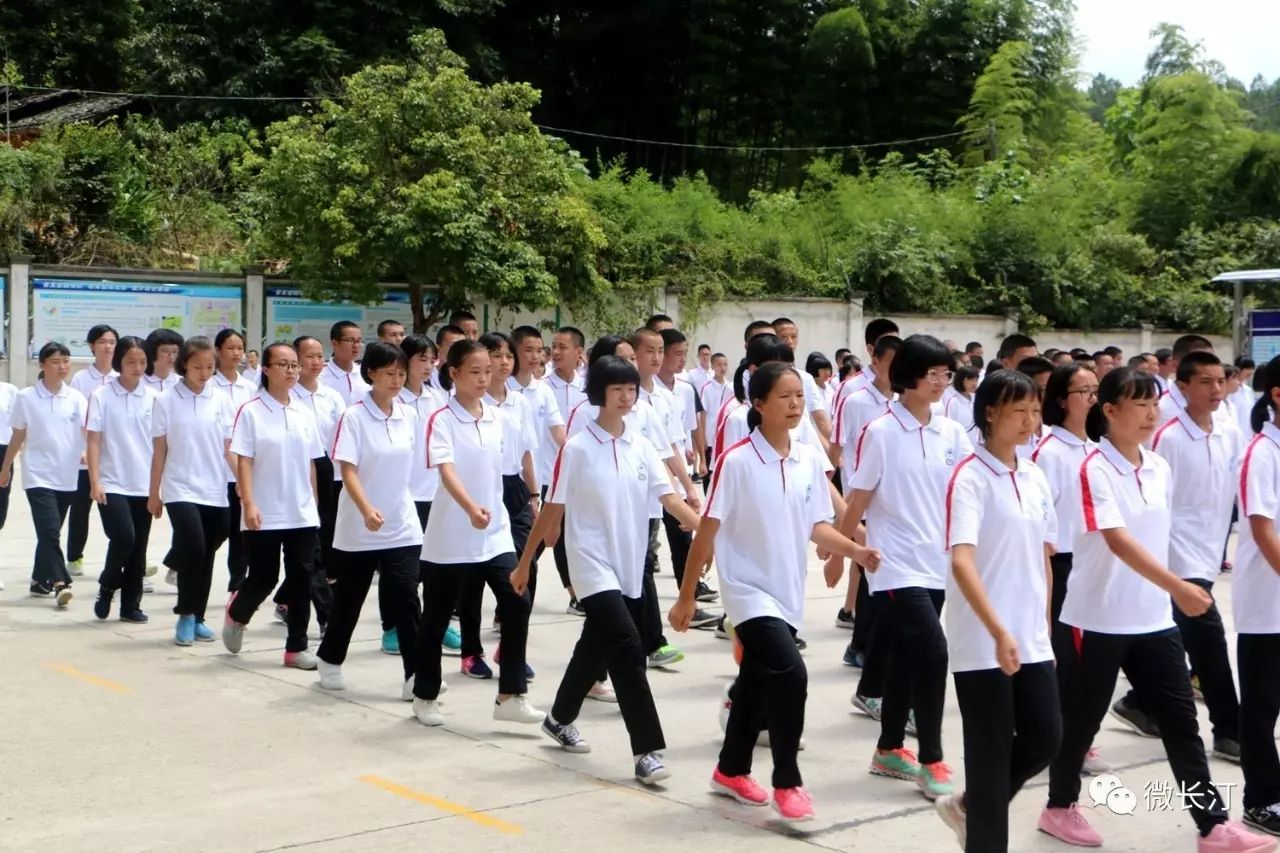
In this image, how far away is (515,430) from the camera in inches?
310

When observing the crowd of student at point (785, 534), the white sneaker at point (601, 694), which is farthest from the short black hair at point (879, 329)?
the white sneaker at point (601, 694)

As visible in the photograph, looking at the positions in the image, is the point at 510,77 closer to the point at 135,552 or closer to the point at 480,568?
the point at 135,552

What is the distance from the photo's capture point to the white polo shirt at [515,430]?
305 inches

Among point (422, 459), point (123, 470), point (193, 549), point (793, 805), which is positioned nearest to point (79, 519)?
point (123, 470)

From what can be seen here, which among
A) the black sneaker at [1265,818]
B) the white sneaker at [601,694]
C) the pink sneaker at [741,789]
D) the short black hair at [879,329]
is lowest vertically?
the white sneaker at [601,694]

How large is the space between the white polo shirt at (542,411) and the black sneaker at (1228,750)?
4.10 metres

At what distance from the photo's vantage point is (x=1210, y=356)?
6.19 meters

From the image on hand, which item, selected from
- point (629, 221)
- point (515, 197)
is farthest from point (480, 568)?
point (629, 221)

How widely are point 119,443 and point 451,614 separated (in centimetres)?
339

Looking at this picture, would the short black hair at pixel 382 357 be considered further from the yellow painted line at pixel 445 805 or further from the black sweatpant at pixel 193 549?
the yellow painted line at pixel 445 805

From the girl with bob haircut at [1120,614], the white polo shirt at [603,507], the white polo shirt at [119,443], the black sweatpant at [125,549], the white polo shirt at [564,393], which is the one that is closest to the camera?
the girl with bob haircut at [1120,614]

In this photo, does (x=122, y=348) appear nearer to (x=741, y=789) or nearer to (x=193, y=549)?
(x=193, y=549)

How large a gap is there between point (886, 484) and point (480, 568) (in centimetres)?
179

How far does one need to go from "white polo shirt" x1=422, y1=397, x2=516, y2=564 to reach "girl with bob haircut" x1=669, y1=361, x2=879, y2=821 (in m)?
1.49
